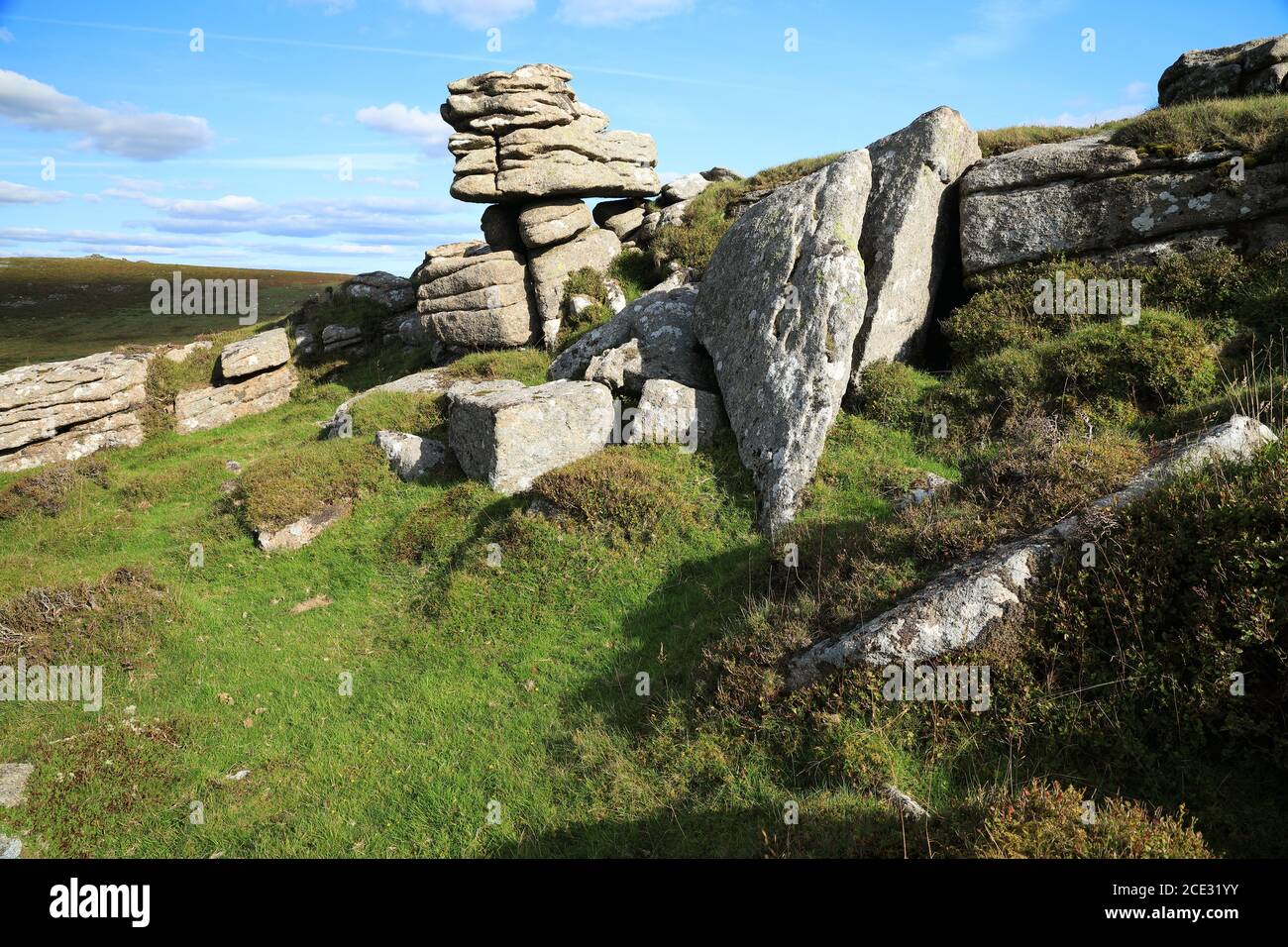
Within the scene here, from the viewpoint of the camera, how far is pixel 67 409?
84.1 feet

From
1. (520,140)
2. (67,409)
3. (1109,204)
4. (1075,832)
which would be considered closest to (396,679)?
(1075,832)

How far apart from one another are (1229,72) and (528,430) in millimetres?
26709

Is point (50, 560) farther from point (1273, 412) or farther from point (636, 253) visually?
point (1273, 412)

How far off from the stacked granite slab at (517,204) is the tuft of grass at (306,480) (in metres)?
10.7

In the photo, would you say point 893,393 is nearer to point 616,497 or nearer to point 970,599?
point 616,497

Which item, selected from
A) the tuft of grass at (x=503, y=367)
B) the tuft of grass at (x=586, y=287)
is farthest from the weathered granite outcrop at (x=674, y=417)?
the tuft of grass at (x=586, y=287)

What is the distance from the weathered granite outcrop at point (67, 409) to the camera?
24.5m

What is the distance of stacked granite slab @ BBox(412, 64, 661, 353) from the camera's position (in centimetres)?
2917

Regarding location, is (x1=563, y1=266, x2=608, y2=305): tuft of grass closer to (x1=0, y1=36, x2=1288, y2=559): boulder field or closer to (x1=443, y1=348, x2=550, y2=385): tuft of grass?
(x1=443, y1=348, x2=550, y2=385): tuft of grass

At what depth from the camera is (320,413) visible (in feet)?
94.4

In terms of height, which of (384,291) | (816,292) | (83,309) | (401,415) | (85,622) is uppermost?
(83,309)

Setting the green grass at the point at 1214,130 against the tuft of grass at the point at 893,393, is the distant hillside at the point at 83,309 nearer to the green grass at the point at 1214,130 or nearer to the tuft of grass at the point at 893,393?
the tuft of grass at the point at 893,393

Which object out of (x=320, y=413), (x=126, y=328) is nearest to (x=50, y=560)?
(x=320, y=413)

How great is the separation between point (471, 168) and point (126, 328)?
5910 cm
